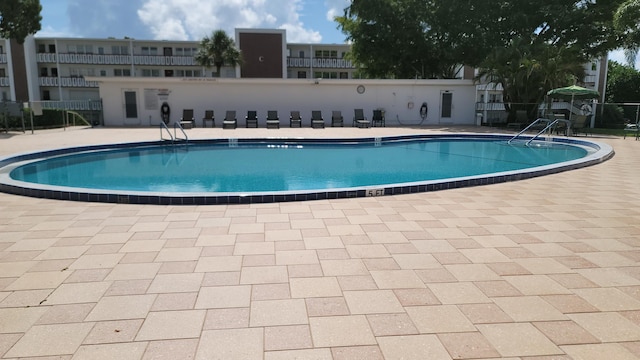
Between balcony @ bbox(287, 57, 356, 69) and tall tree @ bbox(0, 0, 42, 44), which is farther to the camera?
balcony @ bbox(287, 57, 356, 69)

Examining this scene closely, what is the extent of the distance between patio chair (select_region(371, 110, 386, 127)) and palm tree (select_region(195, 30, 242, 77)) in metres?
14.9

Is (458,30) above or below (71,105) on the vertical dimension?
above

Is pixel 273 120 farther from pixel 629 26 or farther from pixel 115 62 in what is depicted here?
pixel 115 62

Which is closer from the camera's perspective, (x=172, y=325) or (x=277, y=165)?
(x=172, y=325)

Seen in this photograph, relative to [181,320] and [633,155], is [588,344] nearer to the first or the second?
[181,320]

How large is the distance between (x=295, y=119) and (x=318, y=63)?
21.4 m

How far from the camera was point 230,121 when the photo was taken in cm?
1869

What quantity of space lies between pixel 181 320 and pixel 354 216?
2539mm

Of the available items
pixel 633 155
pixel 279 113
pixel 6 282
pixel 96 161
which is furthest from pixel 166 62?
pixel 6 282

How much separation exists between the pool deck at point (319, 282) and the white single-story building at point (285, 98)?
15.5 meters

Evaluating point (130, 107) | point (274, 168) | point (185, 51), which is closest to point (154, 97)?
point (130, 107)

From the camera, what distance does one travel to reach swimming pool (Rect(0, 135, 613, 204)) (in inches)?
220

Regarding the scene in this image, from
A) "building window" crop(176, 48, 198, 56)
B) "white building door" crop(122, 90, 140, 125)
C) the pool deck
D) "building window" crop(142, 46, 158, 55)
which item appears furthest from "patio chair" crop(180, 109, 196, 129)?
"building window" crop(142, 46, 158, 55)

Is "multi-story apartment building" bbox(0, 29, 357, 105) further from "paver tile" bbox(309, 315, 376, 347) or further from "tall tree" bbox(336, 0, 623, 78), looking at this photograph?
"paver tile" bbox(309, 315, 376, 347)
